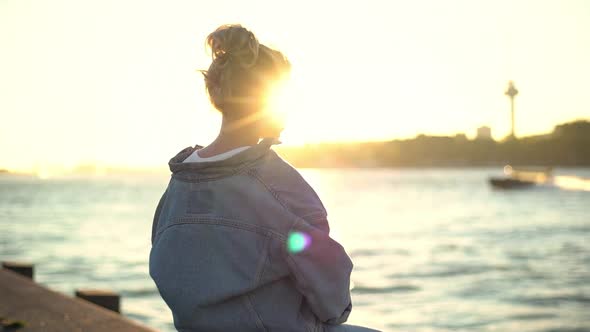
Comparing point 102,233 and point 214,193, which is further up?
point 214,193

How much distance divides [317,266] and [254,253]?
7.7 inches

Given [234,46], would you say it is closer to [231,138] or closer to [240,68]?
[240,68]

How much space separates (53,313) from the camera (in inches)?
199

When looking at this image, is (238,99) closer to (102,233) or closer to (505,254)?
(505,254)

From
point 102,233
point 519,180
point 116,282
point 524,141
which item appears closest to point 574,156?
point 524,141

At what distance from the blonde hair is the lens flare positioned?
0.44m

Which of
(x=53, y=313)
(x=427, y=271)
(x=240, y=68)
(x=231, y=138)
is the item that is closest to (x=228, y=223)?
(x=231, y=138)

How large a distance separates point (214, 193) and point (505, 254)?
20901mm

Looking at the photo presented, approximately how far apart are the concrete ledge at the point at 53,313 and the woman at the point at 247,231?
2.49 m

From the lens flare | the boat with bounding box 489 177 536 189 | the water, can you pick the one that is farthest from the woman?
the boat with bounding box 489 177 536 189

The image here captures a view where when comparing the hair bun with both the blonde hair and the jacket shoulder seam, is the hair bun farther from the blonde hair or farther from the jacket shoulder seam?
the jacket shoulder seam

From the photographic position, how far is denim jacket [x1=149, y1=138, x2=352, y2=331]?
2.04 metres

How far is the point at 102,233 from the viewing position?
1235 inches

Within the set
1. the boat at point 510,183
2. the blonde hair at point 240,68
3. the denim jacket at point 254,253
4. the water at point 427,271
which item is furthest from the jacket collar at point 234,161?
the boat at point 510,183
